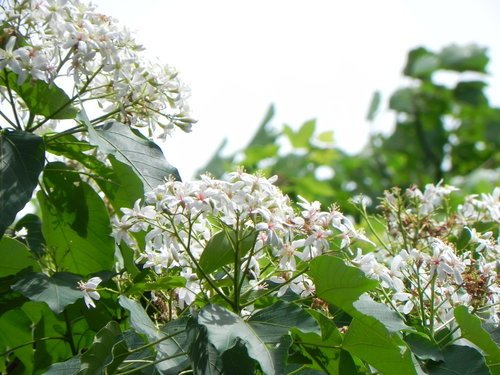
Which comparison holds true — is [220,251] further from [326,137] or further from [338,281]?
[326,137]

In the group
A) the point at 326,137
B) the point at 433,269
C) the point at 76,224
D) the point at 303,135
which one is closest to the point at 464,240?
the point at 433,269

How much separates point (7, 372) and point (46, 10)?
94 centimetres

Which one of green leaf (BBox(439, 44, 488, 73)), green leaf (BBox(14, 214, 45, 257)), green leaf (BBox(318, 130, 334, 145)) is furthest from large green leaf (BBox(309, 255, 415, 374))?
green leaf (BBox(439, 44, 488, 73))

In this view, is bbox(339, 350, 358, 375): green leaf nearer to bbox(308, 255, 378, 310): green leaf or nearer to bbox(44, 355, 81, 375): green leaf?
bbox(308, 255, 378, 310): green leaf

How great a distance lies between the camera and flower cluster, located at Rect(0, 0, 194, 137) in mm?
2025

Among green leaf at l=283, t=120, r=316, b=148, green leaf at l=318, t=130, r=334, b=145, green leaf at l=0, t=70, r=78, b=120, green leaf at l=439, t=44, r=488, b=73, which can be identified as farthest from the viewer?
green leaf at l=439, t=44, r=488, b=73

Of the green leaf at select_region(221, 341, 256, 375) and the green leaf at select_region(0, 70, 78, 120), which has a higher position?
the green leaf at select_region(0, 70, 78, 120)

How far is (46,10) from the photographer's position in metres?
2.05

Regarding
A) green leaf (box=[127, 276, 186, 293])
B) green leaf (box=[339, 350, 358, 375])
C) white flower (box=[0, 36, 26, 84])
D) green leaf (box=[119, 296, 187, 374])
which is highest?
white flower (box=[0, 36, 26, 84])

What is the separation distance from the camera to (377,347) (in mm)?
1682

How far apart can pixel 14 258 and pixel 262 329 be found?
2.56 ft

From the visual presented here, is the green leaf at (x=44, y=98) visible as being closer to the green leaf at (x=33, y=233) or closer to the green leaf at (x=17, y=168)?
the green leaf at (x=17, y=168)

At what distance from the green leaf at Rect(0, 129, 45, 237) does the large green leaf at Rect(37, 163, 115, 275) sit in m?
0.23

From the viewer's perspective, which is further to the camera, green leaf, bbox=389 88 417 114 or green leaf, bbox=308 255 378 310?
green leaf, bbox=389 88 417 114
